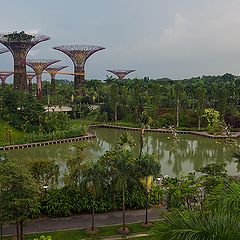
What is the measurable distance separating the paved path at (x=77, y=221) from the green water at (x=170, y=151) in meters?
9.08

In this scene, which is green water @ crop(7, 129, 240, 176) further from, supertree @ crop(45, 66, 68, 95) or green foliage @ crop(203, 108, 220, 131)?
supertree @ crop(45, 66, 68, 95)

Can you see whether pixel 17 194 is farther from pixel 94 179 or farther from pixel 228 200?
pixel 228 200

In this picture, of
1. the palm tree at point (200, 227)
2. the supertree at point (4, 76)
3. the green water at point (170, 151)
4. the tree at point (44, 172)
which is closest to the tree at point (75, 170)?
the tree at point (44, 172)

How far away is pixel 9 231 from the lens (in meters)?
13.5

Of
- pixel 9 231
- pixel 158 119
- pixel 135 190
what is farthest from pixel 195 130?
pixel 9 231

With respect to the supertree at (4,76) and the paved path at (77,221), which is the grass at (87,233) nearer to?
the paved path at (77,221)

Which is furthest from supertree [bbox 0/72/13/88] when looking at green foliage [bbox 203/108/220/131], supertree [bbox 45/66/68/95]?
green foliage [bbox 203/108/220/131]

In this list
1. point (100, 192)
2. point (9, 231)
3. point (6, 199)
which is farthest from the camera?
point (100, 192)

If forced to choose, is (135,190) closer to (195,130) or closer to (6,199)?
(6,199)

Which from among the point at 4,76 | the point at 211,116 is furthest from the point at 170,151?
the point at 4,76

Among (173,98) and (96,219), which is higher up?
(173,98)

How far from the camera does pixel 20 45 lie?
5938cm

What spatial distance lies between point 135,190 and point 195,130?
27.3 m

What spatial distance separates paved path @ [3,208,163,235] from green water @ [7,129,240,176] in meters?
9.08
